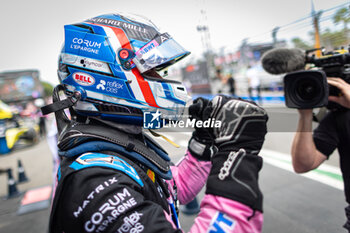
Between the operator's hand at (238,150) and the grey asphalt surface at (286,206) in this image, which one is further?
the grey asphalt surface at (286,206)

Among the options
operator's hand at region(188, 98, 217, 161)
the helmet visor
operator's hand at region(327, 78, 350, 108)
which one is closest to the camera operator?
operator's hand at region(327, 78, 350, 108)

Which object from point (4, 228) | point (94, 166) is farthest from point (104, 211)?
point (4, 228)

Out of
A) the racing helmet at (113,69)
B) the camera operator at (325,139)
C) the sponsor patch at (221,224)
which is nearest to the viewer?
the sponsor patch at (221,224)

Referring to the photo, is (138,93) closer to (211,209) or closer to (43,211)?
(211,209)

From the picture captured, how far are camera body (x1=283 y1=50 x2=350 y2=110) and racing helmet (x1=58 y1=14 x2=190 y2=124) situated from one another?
0.61m

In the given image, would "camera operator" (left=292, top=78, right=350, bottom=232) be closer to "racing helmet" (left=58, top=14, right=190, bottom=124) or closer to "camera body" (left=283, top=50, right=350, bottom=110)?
"camera body" (left=283, top=50, right=350, bottom=110)

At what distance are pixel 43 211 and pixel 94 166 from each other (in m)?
2.92

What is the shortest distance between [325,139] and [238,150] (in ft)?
2.78

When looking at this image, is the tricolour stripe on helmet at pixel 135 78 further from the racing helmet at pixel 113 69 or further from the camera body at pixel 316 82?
the camera body at pixel 316 82

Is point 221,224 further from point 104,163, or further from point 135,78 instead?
point 135,78

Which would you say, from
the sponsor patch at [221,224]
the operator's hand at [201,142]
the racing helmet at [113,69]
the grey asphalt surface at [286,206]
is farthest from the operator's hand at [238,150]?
the grey asphalt surface at [286,206]

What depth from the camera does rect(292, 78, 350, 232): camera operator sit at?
121cm

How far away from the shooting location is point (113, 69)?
3.44ft

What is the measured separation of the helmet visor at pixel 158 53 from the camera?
3.51ft
